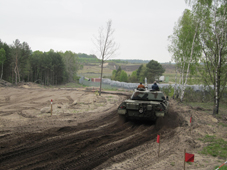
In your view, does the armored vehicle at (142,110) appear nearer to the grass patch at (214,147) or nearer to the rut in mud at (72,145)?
the rut in mud at (72,145)

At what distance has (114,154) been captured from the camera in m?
6.59

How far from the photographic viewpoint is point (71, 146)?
277 inches

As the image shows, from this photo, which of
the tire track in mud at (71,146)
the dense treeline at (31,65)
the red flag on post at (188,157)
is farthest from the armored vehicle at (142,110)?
the dense treeline at (31,65)

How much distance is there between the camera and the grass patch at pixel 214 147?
693cm

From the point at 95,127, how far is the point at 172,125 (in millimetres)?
4026

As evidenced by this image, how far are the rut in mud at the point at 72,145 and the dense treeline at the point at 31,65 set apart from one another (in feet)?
130

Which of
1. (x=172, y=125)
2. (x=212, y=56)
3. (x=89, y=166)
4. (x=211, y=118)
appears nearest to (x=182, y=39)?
(x=212, y=56)

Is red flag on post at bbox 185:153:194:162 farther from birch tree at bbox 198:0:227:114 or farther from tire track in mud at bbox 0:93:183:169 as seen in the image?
birch tree at bbox 198:0:227:114

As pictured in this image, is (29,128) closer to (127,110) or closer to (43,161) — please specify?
(43,161)

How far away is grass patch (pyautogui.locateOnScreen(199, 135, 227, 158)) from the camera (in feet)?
22.7

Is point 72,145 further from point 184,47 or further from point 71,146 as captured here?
point 184,47

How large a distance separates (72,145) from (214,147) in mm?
5072

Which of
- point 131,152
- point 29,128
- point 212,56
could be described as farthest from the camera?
point 212,56

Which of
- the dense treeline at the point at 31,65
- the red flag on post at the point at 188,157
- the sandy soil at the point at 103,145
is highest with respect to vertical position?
the dense treeline at the point at 31,65
